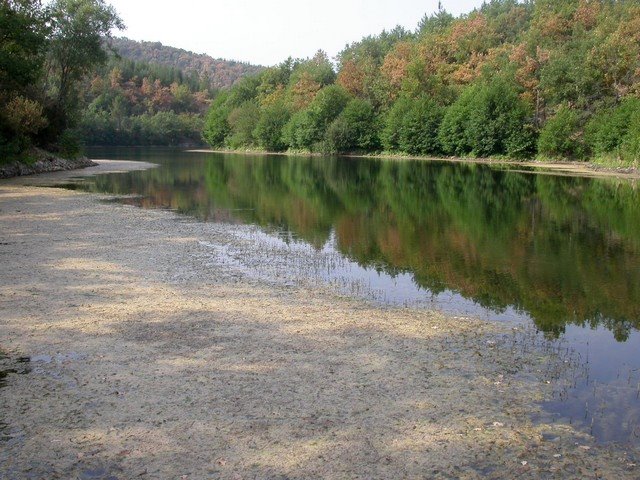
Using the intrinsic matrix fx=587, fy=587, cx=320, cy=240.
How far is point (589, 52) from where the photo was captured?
67.8 metres

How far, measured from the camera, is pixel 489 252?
1750 centimetres

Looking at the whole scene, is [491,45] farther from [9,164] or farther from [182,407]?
[182,407]

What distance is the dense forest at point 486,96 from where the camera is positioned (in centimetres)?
6619

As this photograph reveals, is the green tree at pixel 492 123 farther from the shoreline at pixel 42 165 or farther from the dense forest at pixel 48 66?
the shoreline at pixel 42 165

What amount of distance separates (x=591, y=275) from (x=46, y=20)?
47.5 metres

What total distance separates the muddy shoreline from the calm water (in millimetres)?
841

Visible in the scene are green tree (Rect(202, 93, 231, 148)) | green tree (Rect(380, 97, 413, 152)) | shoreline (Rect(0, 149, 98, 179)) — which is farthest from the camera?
green tree (Rect(202, 93, 231, 148))

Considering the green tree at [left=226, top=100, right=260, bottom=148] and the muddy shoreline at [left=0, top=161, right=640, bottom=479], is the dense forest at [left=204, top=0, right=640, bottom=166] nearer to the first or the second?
the green tree at [left=226, top=100, right=260, bottom=148]

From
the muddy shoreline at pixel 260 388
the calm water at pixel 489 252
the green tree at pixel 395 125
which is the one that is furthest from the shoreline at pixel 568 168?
the muddy shoreline at pixel 260 388

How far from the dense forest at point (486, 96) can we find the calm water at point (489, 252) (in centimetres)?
3169

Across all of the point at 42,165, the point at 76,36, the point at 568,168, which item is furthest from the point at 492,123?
the point at 42,165

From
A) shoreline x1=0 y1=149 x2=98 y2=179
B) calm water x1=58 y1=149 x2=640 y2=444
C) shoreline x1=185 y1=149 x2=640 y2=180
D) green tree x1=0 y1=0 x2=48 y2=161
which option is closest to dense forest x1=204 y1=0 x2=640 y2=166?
shoreline x1=185 y1=149 x2=640 y2=180

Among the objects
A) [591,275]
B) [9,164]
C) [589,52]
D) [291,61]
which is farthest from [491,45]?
[591,275]

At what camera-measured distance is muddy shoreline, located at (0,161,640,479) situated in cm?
582
